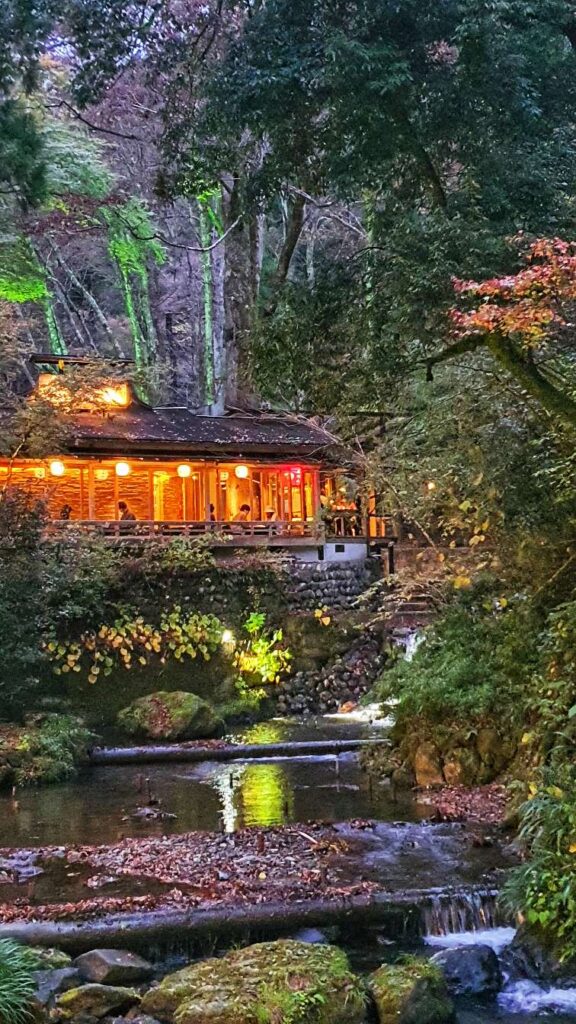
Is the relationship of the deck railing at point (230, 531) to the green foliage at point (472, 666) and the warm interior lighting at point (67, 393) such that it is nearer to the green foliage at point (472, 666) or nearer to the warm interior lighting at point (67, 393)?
the warm interior lighting at point (67, 393)

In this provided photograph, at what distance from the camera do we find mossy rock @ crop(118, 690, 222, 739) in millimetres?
15391

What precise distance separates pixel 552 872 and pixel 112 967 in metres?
3.35

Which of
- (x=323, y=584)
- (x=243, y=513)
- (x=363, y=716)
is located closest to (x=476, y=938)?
(x=363, y=716)

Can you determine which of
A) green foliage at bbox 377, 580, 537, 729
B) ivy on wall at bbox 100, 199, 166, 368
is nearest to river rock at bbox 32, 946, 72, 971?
green foliage at bbox 377, 580, 537, 729

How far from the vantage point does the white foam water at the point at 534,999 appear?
6.22m

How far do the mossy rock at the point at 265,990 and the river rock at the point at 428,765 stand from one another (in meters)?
5.31

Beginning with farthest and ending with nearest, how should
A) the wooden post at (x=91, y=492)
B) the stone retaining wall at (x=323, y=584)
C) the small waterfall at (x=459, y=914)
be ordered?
the wooden post at (x=91, y=492), the stone retaining wall at (x=323, y=584), the small waterfall at (x=459, y=914)

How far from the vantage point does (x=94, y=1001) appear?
5859mm

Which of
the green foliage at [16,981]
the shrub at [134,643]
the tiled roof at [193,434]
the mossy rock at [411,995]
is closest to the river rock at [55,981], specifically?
the green foliage at [16,981]

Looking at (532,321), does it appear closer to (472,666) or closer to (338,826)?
(472,666)

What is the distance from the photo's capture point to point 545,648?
9.38 meters

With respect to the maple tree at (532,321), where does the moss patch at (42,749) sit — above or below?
below

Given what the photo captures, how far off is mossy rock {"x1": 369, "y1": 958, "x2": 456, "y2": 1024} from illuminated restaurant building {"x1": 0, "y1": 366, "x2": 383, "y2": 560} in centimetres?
1371

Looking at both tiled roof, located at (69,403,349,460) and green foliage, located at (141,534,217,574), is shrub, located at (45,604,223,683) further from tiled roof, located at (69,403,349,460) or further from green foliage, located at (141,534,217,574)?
tiled roof, located at (69,403,349,460)
